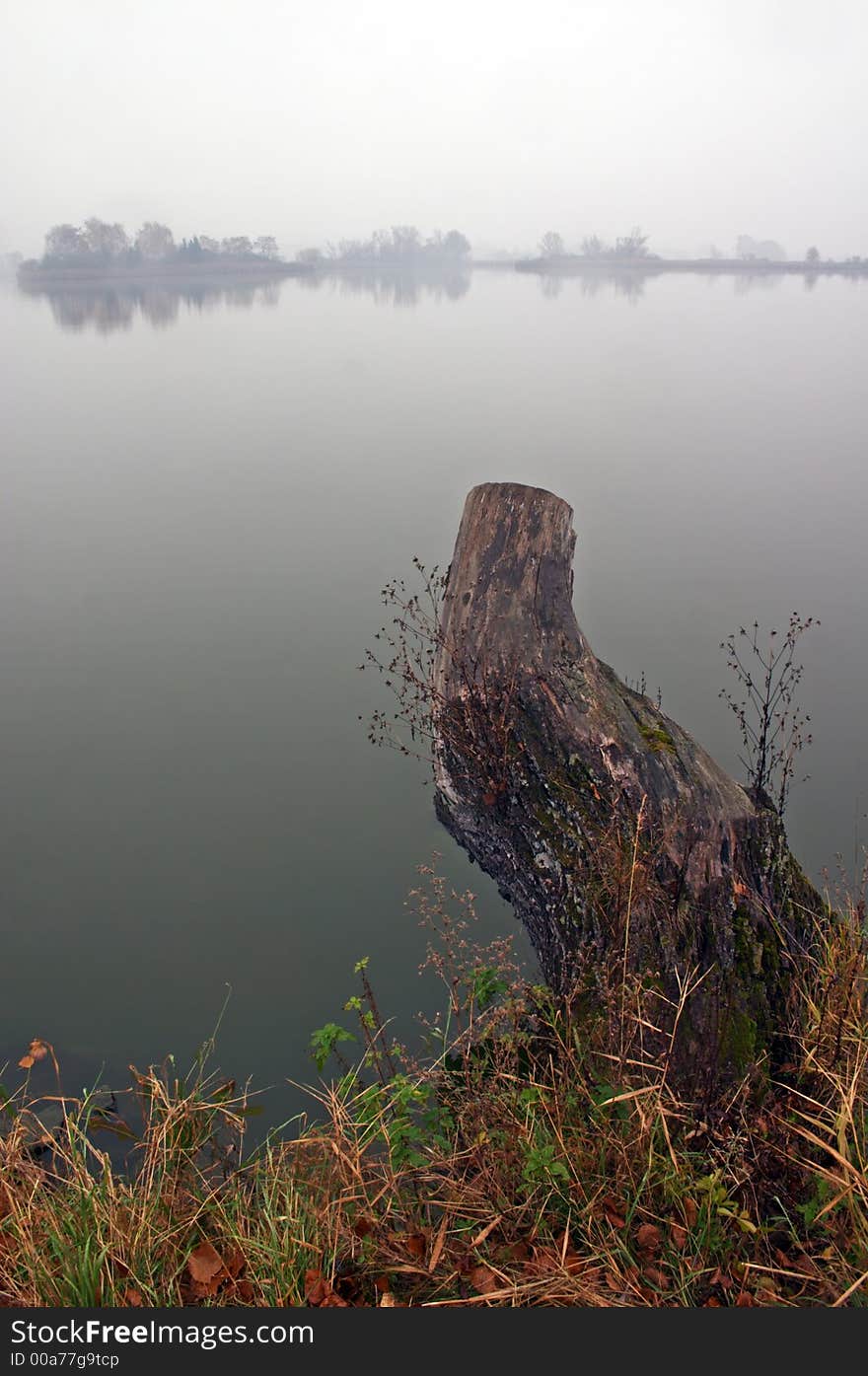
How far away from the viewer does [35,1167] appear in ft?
11.3

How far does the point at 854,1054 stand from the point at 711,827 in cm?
118

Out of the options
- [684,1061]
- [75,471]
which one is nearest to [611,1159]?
[684,1061]

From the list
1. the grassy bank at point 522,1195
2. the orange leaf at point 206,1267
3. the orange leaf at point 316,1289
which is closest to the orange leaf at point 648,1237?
the grassy bank at point 522,1195

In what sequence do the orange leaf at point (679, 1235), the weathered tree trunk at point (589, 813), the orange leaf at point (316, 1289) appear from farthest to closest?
the weathered tree trunk at point (589, 813)
the orange leaf at point (679, 1235)
the orange leaf at point (316, 1289)

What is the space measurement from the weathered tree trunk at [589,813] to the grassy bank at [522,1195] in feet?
Result: 0.57

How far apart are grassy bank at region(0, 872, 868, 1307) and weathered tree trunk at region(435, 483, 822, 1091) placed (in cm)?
17

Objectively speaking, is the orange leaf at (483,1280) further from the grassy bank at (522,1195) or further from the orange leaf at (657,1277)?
the orange leaf at (657,1277)

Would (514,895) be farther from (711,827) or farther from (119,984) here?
(119,984)

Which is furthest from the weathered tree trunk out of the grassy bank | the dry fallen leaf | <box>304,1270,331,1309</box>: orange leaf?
<box>304,1270,331,1309</box>: orange leaf

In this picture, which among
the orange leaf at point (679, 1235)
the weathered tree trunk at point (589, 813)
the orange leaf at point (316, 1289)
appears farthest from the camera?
the weathered tree trunk at point (589, 813)

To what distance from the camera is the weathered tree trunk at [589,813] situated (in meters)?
3.94

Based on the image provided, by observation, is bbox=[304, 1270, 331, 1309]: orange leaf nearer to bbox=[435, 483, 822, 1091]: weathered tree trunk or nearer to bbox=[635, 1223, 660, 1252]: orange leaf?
bbox=[635, 1223, 660, 1252]: orange leaf

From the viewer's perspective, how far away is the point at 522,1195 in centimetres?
330

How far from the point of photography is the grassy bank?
2912 mm
